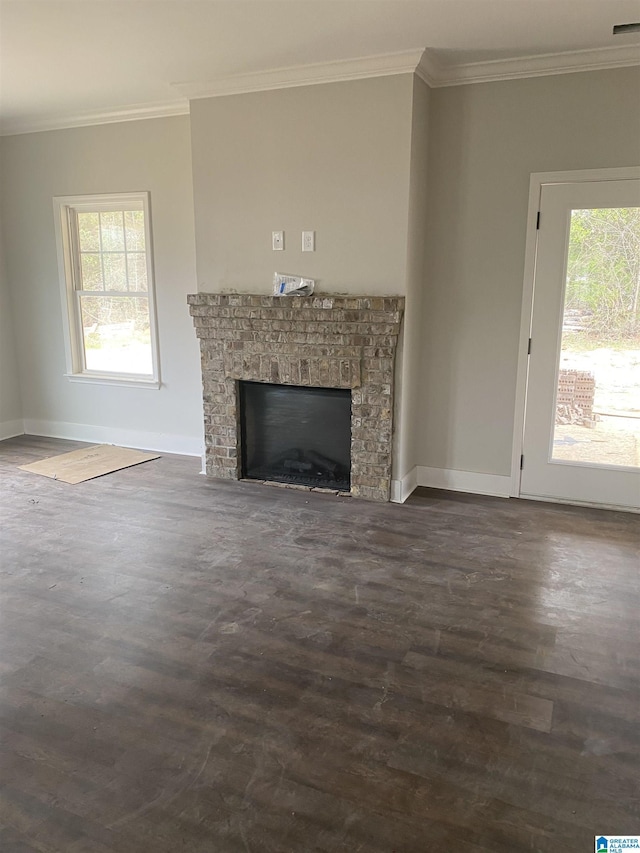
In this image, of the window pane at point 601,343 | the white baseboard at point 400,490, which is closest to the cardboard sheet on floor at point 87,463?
the white baseboard at point 400,490

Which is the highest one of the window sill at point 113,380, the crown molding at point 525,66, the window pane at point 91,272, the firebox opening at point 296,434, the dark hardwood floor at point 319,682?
the crown molding at point 525,66

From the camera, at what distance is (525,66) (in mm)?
3611

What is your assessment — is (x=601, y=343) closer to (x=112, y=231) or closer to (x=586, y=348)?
(x=586, y=348)

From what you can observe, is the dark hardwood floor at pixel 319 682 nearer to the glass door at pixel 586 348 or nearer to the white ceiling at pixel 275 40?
the glass door at pixel 586 348

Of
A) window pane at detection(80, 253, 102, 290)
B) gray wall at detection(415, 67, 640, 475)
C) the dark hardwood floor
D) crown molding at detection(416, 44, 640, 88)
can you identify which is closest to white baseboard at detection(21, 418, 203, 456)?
window pane at detection(80, 253, 102, 290)

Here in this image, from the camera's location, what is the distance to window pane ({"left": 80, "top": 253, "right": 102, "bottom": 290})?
5.29 meters

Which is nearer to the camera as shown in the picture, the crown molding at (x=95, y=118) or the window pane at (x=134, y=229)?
the crown molding at (x=95, y=118)

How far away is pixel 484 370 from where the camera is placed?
13.4ft

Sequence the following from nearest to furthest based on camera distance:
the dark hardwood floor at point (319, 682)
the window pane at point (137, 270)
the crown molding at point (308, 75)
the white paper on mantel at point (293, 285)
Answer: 1. the dark hardwood floor at point (319, 682)
2. the crown molding at point (308, 75)
3. the white paper on mantel at point (293, 285)
4. the window pane at point (137, 270)

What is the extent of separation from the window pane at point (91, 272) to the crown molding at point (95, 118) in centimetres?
100

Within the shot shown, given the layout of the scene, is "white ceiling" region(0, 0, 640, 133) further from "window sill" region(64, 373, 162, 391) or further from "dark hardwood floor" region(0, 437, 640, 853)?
"dark hardwood floor" region(0, 437, 640, 853)

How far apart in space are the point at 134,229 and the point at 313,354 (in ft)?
6.66

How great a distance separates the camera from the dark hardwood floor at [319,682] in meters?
1.73

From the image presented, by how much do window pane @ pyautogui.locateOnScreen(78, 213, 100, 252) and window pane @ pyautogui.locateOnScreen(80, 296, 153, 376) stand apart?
16.3 inches
